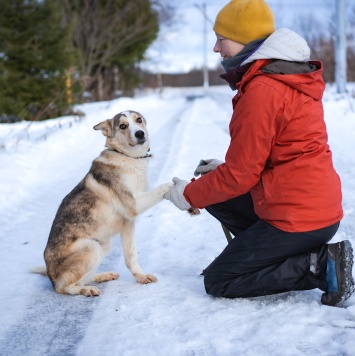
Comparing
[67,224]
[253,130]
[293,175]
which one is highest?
[253,130]

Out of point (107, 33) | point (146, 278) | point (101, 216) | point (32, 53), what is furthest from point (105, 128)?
point (107, 33)

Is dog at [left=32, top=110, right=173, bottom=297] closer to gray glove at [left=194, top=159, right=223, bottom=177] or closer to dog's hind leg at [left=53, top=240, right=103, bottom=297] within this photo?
dog's hind leg at [left=53, top=240, right=103, bottom=297]

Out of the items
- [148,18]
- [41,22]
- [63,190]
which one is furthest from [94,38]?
[63,190]

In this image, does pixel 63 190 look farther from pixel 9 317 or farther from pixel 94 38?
pixel 94 38

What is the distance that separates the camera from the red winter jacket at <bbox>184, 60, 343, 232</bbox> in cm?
298

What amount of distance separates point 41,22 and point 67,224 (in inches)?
529

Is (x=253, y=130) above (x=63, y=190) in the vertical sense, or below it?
above

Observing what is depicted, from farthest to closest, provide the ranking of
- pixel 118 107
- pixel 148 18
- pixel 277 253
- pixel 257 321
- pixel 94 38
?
1. pixel 148 18
2. pixel 94 38
3. pixel 118 107
4. pixel 277 253
5. pixel 257 321

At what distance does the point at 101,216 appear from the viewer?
398cm

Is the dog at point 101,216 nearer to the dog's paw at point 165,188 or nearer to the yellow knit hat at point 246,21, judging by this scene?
the dog's paw at point 165,188

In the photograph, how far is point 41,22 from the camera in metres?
15.8

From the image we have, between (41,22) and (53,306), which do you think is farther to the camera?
(41,22)

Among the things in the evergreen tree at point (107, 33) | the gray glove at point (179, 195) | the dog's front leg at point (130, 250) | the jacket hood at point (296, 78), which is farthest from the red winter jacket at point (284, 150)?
the evergreen tree at point (107, 33)

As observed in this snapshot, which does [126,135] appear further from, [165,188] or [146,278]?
[146,278]
